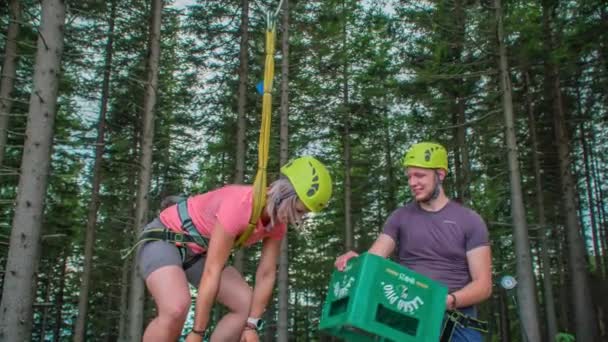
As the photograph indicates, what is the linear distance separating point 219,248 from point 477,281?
1791mm

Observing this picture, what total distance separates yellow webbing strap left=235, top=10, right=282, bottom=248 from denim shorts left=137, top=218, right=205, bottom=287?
0.51 metres

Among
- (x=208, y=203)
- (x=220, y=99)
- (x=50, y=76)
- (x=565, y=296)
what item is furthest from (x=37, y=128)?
(x=565, y=296)

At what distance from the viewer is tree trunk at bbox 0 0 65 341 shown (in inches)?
313

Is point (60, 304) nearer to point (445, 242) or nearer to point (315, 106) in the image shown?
point (315, 106)

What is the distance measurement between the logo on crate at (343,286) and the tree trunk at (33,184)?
6.08 metres

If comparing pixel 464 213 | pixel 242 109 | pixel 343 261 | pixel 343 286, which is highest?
pixel 242 109

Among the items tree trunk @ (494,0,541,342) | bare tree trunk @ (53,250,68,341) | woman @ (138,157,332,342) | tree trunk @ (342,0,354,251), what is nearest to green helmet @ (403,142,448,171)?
woman @ (138,157,332,342)

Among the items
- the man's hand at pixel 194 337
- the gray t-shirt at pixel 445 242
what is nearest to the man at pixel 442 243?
the gray t-shirt at pixel 445 242

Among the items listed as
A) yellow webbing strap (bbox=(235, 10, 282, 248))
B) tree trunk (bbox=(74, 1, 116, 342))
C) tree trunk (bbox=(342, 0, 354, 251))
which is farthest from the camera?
tree trunk (bbox=(342, 0, 354, 251))

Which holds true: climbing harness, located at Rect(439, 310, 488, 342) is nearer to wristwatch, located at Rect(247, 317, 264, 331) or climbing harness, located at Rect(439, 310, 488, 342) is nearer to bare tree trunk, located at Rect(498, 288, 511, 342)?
wristwatch, located at Rect(247, 317, 264, 331)

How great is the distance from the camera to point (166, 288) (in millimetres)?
3764

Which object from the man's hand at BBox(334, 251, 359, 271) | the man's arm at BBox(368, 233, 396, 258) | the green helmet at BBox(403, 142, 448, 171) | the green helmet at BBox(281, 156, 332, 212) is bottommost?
the man's hand at BBox(334, 251, 359, 271)

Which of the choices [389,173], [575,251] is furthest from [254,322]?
[389,173]

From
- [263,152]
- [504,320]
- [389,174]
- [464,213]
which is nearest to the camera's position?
[263,152]
